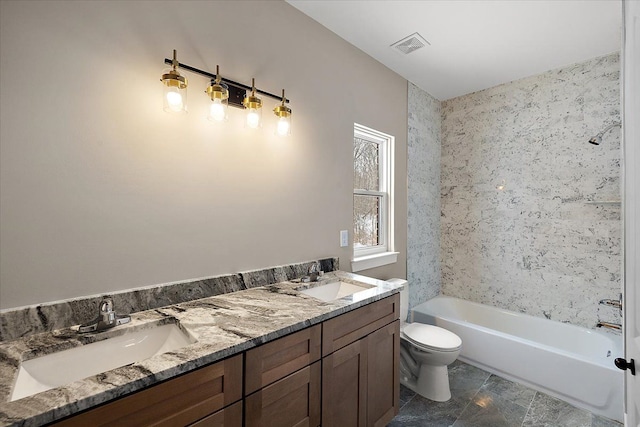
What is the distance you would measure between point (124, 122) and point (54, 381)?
→ 38.2 inches

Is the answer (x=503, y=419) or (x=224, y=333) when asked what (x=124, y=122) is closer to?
(x=224, y=333)

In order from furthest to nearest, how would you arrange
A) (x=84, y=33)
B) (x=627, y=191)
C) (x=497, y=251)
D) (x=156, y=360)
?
(x=497, y=251), (x=84, y=33), (x=627, y=191), (x=156, y=360)

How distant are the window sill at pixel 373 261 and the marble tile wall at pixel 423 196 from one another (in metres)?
0.35

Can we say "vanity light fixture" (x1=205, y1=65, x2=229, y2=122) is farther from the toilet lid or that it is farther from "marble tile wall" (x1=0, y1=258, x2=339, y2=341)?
the toilet lid

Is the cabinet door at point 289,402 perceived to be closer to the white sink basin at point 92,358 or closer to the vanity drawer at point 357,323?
the vanity drawer at point 357,323

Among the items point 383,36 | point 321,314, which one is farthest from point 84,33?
point 383,36

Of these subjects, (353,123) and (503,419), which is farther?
(353,123)

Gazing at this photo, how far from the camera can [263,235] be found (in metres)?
1.70

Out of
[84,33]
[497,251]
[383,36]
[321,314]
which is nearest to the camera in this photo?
[84,33]

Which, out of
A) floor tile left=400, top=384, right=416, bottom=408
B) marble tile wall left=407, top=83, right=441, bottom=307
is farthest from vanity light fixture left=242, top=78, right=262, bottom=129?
floor tile left=400, top=384, right=416, bottom=408

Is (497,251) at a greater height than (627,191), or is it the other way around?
(627,191)

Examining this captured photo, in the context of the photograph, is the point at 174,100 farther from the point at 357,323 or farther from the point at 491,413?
the point at 491,413

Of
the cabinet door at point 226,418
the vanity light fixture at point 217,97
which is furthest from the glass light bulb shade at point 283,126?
the cabinet door at point 226,418

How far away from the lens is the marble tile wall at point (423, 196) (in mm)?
2934
